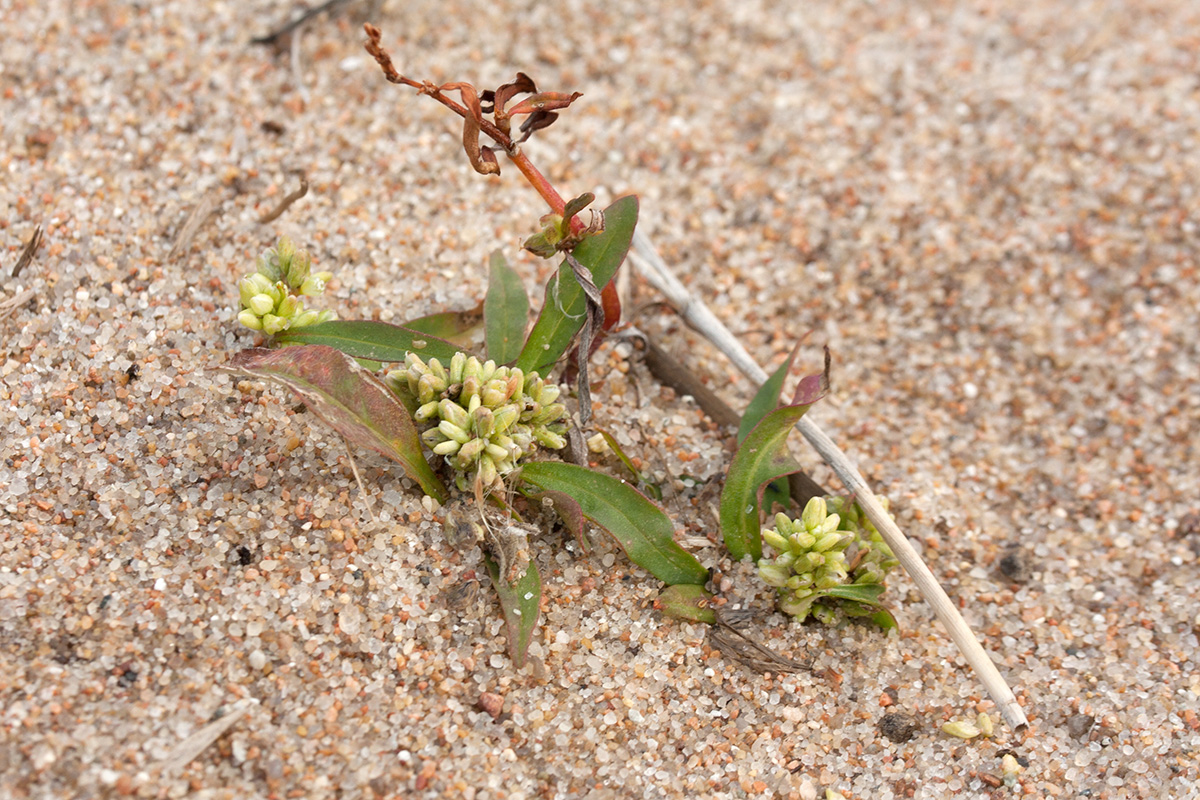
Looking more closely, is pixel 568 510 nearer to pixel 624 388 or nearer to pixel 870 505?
pixel 624 388

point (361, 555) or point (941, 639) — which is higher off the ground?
point (361, 555)

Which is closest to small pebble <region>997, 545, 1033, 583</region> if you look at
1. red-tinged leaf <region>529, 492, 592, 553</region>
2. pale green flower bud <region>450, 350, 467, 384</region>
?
red-tinged leaf <region>529, 492, 592, 553</region>

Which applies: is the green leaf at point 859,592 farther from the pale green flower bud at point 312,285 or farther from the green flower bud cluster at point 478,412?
the pale green flower bud at point 312,285

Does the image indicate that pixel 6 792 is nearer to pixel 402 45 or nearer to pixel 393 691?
pixel 393 691

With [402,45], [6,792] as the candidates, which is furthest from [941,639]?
[402,45]

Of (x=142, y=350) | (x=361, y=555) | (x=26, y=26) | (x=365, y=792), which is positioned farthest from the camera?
(x=26, y=26)

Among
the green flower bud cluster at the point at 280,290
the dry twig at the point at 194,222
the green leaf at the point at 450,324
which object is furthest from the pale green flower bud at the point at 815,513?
the dry twig at the point at 194,222

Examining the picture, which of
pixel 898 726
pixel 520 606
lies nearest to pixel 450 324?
pixel 520 606
